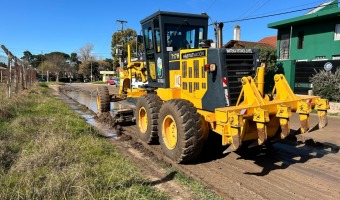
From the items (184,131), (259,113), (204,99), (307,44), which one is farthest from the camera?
(307,44)

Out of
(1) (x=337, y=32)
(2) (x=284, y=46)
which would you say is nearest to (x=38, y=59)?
(2) (x=284, y=46)

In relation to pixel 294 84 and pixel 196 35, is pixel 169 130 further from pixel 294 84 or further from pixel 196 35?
pixel 294 84

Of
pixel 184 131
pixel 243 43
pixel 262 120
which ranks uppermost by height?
pixel 243 43

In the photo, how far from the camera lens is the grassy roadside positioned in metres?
3.96

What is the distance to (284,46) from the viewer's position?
24.8 meters

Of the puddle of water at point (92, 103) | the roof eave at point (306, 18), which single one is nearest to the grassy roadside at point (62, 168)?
the puddle of water at point (92, 103)

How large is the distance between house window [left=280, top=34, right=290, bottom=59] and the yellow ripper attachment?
65.7 feet

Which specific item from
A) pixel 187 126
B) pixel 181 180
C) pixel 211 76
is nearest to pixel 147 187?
pixel 181 180

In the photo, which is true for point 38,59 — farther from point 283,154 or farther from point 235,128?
point 235,128

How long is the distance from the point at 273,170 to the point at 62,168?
378cm

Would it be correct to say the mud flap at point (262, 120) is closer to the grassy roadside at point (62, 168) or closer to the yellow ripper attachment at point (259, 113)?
the yellow ripper attachment at point (259, 113)

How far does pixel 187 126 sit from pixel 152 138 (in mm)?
1906

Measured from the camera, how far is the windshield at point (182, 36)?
791cm

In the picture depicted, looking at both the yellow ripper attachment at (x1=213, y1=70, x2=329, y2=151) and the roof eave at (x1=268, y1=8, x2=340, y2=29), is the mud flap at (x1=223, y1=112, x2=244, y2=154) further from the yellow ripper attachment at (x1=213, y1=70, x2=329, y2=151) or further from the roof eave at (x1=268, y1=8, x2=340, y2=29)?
the roof eave at (x1=268, y1=8, x2=340, y2=29)
